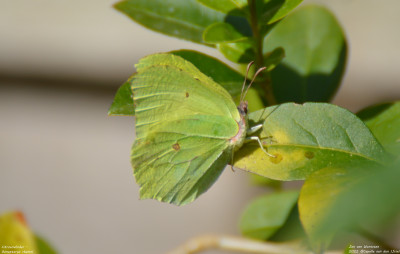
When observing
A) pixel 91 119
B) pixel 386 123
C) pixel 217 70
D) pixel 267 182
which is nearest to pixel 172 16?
pixel 217 70

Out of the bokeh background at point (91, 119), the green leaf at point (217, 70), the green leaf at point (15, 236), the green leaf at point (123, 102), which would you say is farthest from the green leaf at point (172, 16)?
the bokeh background at point (91, 119)

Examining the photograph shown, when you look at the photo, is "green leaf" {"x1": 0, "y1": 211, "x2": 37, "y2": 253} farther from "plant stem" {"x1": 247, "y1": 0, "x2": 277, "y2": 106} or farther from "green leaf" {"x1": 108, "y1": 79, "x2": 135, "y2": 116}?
"plant stem" {"x1": 247, "y1": 0, "x2": 277, "y2": 106}

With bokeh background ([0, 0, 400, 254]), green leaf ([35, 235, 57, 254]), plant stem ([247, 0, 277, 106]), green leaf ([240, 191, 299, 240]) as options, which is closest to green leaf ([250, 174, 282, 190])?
green leaf ([240, 191, 299, 240])

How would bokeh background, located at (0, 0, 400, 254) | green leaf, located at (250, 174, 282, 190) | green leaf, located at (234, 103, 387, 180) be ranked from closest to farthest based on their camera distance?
green leaf, located at (234, 103, 387, 180) < green leaf, located at (250, 174, 282, 190) < bokeh background, located at (0, 0, 400, 254)

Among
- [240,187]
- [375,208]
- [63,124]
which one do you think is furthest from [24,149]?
[375,208]

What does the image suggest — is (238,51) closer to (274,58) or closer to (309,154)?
(274,58)
